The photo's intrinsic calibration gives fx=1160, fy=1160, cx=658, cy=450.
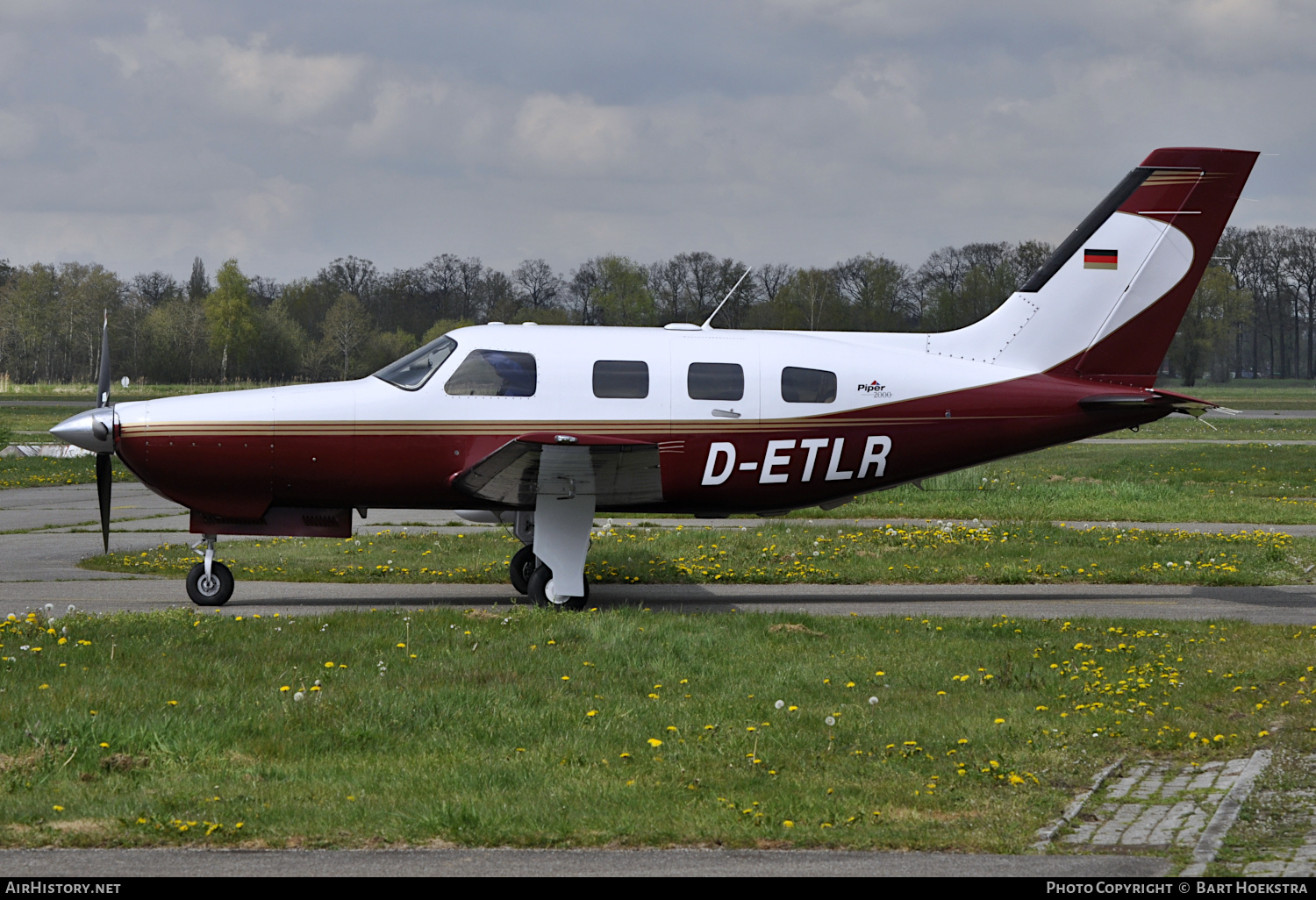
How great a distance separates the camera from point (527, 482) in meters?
12.4

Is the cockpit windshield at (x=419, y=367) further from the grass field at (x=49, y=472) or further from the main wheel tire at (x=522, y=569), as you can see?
the grass field at (x=49, y=472)

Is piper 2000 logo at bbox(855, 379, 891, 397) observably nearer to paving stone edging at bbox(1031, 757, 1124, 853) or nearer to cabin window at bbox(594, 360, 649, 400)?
cabin window at bbox(594, 360, 649, 400)

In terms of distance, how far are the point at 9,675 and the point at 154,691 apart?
1.23 meters

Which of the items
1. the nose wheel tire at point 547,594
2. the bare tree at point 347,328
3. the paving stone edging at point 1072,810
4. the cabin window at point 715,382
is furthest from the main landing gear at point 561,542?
the bare tree at point 347,328

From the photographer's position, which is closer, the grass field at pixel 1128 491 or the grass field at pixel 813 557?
the grass field at pixel 813 557

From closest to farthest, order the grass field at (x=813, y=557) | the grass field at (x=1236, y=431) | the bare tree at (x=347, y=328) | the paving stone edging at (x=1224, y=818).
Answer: the paving stone edging at (x=1224, y=818), the grass field at (x=813, y=557), the bare tree at (x=347, y=328), the grass field at (x=1236, y=431)

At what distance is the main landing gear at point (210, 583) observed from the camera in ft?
41.0

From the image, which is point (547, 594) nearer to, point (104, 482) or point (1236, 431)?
point (104, 482)

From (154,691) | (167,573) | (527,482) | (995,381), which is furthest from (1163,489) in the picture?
(154,691)

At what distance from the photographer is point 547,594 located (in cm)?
1250

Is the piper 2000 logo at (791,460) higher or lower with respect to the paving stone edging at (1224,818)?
higher

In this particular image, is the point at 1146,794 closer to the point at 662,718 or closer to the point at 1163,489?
the point at 662,718

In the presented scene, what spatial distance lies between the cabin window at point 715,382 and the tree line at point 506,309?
13.1 feet

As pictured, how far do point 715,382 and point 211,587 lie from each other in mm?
5938
